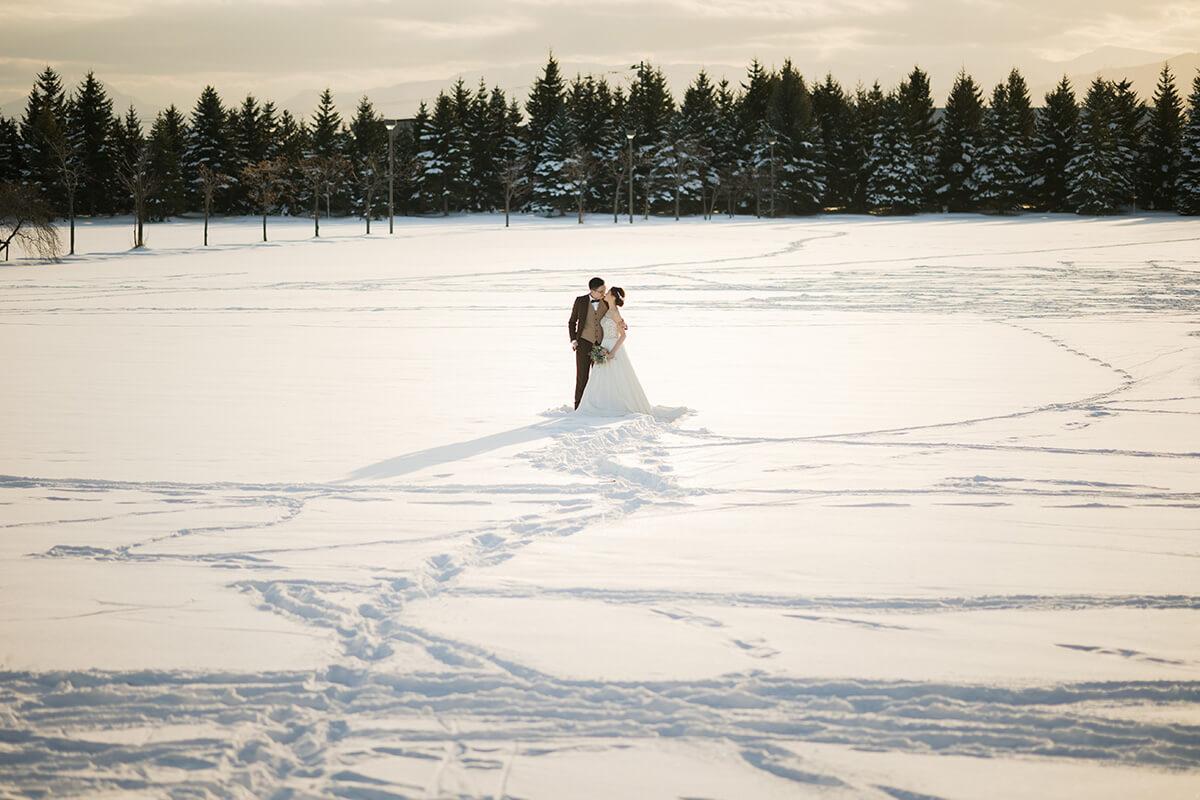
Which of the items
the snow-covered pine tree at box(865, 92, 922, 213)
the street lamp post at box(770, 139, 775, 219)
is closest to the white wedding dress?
the street lamp post at box(770, 139, 775, 219)

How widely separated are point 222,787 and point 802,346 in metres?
14.0

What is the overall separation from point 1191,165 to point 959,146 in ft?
51.7

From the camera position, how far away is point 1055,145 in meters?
73.3

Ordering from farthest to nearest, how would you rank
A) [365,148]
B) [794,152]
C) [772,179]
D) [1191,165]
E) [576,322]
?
[365,148] < [794,152] < [772,179] < [1191,165] < [576,322]

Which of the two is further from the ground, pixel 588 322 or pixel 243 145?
pixel 243 145

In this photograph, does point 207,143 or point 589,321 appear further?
point 207,143

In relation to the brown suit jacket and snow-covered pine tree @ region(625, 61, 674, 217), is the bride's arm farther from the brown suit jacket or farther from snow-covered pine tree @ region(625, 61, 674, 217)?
snow-covered pine tree @ region(625, 61, 674, 217)

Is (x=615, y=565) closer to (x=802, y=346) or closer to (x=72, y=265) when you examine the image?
(x=802, y=346)

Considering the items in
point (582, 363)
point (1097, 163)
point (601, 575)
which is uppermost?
point (1097, 163)

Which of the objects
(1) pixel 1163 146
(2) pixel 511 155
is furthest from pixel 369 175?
(1) pixel 1163 146

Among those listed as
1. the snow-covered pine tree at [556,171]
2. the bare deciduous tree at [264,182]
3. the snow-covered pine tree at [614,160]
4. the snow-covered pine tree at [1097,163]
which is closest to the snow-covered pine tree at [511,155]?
the snow-covered pine tree at [556,171]

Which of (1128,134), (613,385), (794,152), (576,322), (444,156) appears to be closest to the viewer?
(613,385)

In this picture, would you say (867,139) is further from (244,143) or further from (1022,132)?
(244,143)

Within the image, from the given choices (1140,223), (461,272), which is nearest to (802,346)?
(461,272)
